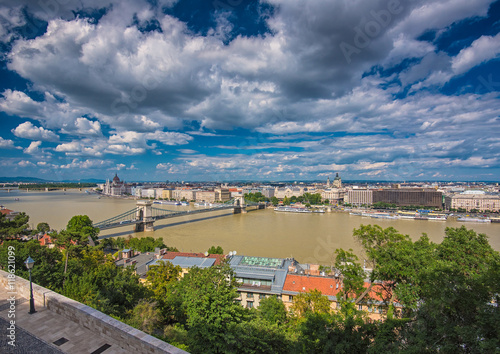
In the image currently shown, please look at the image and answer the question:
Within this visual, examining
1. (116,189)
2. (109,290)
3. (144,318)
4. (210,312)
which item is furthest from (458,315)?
(116,189)

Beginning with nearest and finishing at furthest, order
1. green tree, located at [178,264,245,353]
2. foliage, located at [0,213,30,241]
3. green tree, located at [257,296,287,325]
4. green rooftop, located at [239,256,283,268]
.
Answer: green tree, located at [178,264,245,353], green tree, located at [257,296,287,325], green rooftop, located at [239,256,283,268], foliage, located at [0,213,30,241]

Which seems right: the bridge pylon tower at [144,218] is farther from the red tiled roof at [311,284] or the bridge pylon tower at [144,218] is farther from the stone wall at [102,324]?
the stone wall at [102,324]

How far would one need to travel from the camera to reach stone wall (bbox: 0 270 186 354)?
3209mm

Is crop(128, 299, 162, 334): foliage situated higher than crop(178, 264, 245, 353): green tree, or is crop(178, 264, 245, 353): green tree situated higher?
crop(178, 264, 245, 353): green tree

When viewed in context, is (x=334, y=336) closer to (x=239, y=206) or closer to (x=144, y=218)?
(x=144, y=218)

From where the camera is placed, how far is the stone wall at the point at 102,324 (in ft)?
10.5

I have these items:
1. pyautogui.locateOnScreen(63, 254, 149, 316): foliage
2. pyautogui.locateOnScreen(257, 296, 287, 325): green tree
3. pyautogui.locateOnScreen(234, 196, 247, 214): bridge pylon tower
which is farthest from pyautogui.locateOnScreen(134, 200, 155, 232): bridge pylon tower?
pyautogui.locateOnScreen(257, 296, 287, 325): green tree

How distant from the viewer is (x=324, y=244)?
2342cm

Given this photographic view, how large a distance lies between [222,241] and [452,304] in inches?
863

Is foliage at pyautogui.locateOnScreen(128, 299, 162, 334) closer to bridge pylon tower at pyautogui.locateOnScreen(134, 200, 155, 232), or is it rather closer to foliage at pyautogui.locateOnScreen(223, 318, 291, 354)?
foliage at pyautogui.locateOnScreen(223, 318, 291, 354)

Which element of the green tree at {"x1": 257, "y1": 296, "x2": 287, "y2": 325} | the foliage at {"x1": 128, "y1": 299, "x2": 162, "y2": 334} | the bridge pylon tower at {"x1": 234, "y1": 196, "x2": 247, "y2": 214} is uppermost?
the foliage at {"x1": 128, "y1": 299, "x2": 162, "y2": 334}

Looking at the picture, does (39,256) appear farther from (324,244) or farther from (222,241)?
(324,244)

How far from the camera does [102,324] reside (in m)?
3.63

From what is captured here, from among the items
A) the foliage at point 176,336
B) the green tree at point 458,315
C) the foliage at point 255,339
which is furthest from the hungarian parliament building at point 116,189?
the green tree at point 458,315
